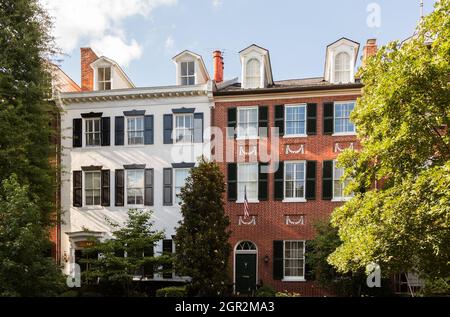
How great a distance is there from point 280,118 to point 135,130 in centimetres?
814

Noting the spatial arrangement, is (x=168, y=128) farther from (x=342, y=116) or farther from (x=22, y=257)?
(x=22, y=257)

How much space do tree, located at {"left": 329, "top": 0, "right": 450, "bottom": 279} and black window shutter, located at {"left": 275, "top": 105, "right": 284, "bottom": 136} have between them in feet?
35.6

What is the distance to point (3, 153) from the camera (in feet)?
59.9

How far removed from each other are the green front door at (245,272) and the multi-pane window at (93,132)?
10.3m

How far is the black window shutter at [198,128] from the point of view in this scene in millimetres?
24062

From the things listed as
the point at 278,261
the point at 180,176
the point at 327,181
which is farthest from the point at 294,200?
the point at 180,176

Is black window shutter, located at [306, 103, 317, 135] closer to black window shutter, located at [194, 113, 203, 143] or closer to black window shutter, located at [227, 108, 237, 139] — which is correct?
black window shutter, located at [227, 108, 237, 139]

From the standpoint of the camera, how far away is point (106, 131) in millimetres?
25156

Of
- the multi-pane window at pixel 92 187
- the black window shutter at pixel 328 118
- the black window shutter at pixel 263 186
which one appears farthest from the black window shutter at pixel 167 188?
the black window shutter at pixel 328 118

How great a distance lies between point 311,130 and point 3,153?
572 inches

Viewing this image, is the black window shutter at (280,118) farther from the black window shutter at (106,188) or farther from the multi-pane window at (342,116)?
the black window shutter at (106,188)

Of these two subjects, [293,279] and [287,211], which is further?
Answer: [287,211]

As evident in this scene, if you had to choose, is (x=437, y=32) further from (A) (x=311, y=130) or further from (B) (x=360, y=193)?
(A) (x=311, y=130)
